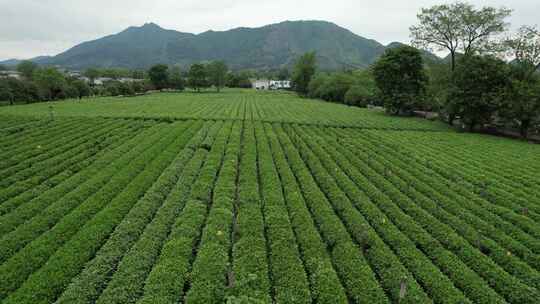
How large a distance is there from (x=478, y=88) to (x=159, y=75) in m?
105

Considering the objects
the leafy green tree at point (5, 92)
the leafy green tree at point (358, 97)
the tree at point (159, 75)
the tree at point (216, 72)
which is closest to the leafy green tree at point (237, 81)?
the tree at point (216, 72)

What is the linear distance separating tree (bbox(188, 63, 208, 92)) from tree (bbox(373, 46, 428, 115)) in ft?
264

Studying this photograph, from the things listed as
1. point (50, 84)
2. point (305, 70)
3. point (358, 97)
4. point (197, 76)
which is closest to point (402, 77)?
point (358, 97)

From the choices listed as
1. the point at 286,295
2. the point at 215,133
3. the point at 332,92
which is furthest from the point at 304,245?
the point at 332,92

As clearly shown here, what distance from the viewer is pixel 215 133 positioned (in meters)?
23.8

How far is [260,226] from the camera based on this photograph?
31.1 feet

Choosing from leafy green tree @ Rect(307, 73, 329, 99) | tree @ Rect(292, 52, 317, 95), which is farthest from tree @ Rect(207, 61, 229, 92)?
leafy green tree @ Rect(307, 73, 329, 99)

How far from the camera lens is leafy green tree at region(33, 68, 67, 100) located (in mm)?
66250

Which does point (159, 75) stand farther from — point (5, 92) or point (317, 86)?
point (317, 86)

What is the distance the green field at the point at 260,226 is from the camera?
269 inches

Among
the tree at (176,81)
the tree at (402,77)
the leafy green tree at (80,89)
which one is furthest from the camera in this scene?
the tree at (176,81)

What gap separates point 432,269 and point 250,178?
8849mm

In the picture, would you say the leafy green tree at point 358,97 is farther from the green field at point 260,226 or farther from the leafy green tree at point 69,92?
the leafy green tree at point 69,92

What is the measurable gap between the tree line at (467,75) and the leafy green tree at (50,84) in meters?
81.8
